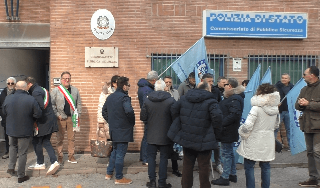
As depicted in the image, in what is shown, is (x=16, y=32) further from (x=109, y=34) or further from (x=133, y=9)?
(x=133, y=9)

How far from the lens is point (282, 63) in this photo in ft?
31.1

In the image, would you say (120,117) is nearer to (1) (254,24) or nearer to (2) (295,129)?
(2) (295,129)

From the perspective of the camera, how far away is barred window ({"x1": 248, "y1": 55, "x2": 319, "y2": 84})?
942cm

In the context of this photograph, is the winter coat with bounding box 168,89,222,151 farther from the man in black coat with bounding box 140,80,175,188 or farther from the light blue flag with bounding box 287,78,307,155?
the light blue flag with bounding box 287,78,307,155

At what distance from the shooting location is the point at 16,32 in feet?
30.2

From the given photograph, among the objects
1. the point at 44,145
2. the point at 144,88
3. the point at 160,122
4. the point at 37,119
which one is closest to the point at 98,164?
the point at 44,145

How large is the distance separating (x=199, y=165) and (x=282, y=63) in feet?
16.1

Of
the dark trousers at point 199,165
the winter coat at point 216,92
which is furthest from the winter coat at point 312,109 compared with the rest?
the dark trousers at point 199,165

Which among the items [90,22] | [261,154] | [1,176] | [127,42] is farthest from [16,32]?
[261,154]

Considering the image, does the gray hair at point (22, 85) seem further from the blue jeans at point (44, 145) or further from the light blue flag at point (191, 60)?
the light blue flag at point (191, 60)

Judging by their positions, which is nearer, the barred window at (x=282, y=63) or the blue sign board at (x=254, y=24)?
the blue sign board at (x=254, y=24)

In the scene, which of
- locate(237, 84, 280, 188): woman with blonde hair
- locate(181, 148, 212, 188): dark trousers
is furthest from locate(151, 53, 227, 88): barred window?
locate(237, 84, 280, 188): woman with blonde hair

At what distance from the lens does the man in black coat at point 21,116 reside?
21.7 feet

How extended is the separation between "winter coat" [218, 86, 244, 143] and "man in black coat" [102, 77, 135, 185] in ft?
5.18
